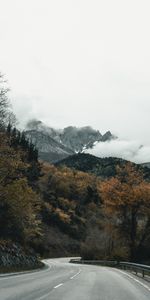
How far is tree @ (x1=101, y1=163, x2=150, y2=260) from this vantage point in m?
51.6

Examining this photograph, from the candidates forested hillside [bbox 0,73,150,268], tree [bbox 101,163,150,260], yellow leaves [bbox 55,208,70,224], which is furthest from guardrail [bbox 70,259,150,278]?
yellow leaves [bbox 55,208,70,224]

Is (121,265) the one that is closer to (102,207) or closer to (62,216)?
(102,207)

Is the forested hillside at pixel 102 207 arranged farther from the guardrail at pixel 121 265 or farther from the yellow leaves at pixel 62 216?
the yellow leaves at pixel 62 216

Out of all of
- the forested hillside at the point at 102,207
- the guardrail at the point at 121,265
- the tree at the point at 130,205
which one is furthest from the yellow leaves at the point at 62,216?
the tree at the point at 130,205

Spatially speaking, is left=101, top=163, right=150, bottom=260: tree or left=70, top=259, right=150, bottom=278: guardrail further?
left=101, top=163, right=150, bottom=260: tree

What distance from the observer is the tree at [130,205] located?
169 feet

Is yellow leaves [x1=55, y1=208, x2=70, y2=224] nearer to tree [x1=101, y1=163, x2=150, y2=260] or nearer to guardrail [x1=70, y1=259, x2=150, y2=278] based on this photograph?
guardrail [x1=70, y1=259, x2=150, y2=278]

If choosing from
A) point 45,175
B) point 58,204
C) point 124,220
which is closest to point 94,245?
point 124,220

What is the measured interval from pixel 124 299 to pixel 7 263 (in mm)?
21419

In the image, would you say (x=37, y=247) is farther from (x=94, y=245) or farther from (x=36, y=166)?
(x=36, y=166)

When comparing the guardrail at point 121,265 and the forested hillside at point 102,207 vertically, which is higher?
the forested hillside at point 102,207

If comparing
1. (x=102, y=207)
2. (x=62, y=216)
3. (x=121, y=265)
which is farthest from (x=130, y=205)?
(x=62, y=216)

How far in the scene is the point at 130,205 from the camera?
171 ft

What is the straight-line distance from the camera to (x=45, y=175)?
151 meters
